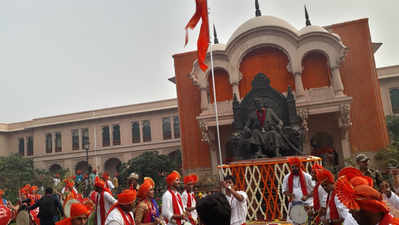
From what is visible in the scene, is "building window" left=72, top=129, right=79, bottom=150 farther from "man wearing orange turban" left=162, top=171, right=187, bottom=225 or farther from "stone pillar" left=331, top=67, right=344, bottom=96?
"man wearing orange turban" left=162, top=171, right=187, bottom=225

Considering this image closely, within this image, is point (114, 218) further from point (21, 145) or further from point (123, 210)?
point (21, 145)

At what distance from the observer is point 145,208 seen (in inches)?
184

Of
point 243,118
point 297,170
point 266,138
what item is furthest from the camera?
point 243,118

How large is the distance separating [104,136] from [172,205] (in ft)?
101

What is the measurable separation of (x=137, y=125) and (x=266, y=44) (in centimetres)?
1927

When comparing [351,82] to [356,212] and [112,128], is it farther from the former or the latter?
[112,128]

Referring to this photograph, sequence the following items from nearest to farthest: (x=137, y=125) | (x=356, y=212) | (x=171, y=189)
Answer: (x=356, y=212) → (x=171, y=189) → (x=137, y=125)

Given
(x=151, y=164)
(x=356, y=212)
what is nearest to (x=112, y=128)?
(x=151, y=164)

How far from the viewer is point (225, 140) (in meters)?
20.5

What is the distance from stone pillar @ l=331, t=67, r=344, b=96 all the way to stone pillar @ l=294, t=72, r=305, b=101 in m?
1.72

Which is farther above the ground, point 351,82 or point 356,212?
point 351,82

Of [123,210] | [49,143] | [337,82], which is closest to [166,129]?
[49,143]

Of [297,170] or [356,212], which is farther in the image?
[297,170]

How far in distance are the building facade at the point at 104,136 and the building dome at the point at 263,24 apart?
15175 millimetres
